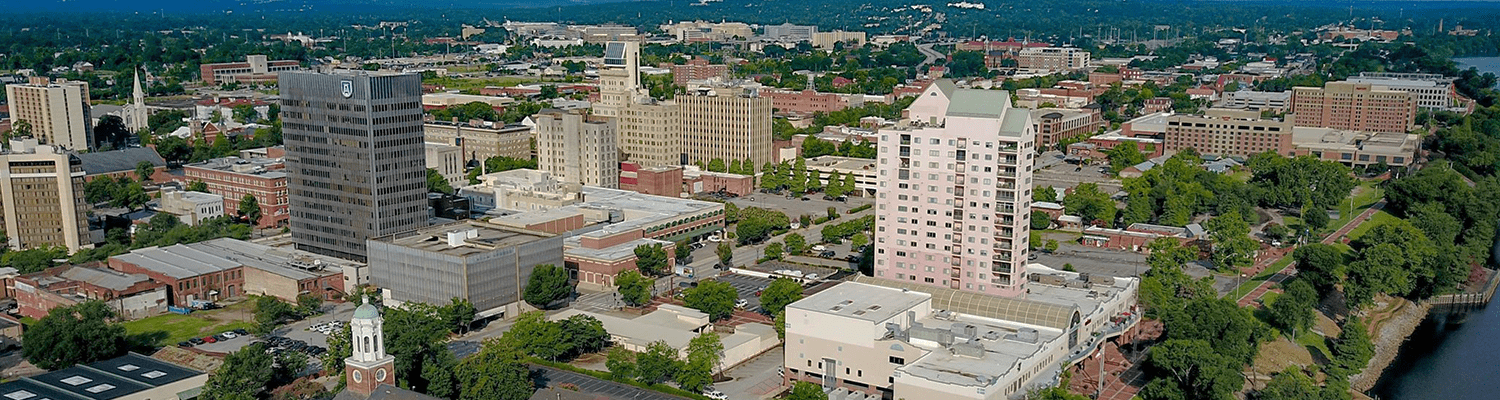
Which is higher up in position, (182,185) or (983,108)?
(983,108)

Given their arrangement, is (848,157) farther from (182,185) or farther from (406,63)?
(406,63)

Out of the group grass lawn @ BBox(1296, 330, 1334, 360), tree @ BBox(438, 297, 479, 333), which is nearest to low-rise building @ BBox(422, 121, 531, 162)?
tree @ BBox(438, 297, 479, 333)

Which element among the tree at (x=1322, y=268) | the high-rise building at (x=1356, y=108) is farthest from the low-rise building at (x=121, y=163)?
the high-rise building at (x=1356, y=108)

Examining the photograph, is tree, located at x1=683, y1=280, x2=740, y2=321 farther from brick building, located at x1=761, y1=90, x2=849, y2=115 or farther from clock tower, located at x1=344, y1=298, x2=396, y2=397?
brick building, located at x1=761, y1=90, x2=849, y2=115

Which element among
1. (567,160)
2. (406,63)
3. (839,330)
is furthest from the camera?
(406,63)

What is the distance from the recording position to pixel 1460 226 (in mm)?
74000

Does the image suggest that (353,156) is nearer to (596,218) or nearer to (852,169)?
(596,218)

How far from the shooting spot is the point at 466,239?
2261 inches

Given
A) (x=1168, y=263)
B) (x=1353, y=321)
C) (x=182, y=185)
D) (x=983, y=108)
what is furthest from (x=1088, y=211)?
(x=182, y=185)

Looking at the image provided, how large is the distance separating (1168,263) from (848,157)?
4342cm

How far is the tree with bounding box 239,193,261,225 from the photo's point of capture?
77.6 meters

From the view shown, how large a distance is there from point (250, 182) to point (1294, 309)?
5999cm

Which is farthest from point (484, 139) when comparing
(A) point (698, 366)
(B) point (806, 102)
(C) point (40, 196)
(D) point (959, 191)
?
(A) point (698, 366)

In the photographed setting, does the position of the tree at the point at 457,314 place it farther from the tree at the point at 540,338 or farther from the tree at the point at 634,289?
the tree at the point at 634,289
